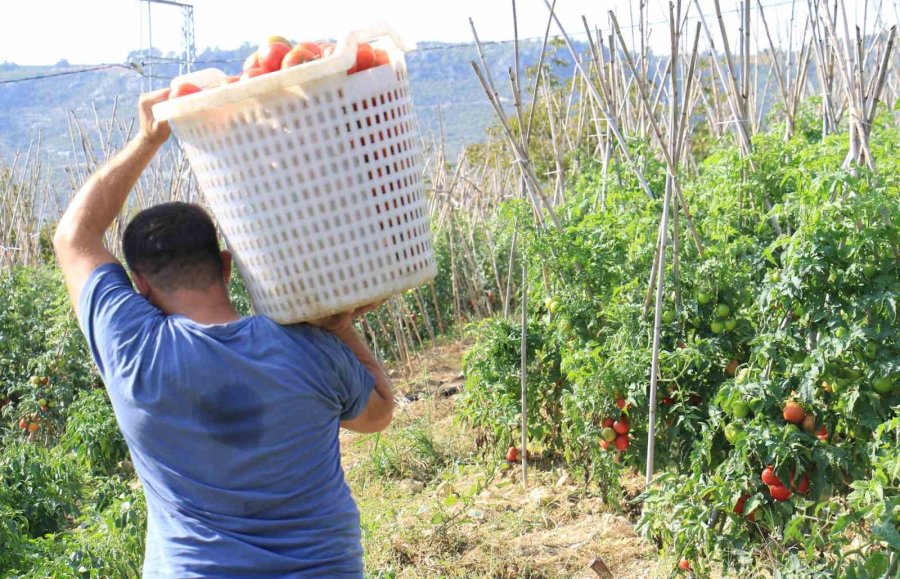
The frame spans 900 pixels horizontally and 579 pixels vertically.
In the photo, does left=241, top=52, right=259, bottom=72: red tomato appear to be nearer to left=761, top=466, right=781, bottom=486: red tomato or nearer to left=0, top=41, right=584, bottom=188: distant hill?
left=761, top=466, right=781, bottom=486: red tomato

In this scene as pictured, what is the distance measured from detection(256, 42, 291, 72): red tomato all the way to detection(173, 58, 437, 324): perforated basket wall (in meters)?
0.11

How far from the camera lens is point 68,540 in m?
3.28

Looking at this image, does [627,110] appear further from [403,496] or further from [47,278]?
[47,278]

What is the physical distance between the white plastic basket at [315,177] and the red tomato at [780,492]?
4.48 ft

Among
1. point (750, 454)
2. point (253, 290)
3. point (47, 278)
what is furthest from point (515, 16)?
point (47, 278)

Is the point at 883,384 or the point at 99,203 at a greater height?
the point at 99,203

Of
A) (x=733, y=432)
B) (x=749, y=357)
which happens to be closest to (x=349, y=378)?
(x=733, y=432)

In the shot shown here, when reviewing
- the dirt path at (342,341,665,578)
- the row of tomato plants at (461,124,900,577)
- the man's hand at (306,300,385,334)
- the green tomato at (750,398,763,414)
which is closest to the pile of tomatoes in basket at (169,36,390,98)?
the man's hand at (306,300,385,334)

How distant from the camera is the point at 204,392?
4.76ft

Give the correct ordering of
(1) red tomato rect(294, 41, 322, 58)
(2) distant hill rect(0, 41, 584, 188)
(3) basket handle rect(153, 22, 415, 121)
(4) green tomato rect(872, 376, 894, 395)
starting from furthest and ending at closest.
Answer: (2) distant hill rect(0, 41, 584, 188) → (4) green tomato rect(872, 376, 894, 395) → (1) red tomato rect(294, 41, 322, 58) → (3) basket handle rect(153, 22, 415, 121)

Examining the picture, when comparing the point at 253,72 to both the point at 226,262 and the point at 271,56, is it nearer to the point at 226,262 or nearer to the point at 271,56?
the point at 271,56

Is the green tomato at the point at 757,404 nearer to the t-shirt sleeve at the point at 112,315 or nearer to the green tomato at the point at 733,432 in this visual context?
the green tomato at the point at 733,432

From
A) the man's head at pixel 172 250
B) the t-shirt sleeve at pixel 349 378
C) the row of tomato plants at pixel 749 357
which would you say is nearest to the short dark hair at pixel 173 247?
the man's head at pixel 172 250

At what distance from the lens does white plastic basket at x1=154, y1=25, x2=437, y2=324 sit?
1.42 meters
